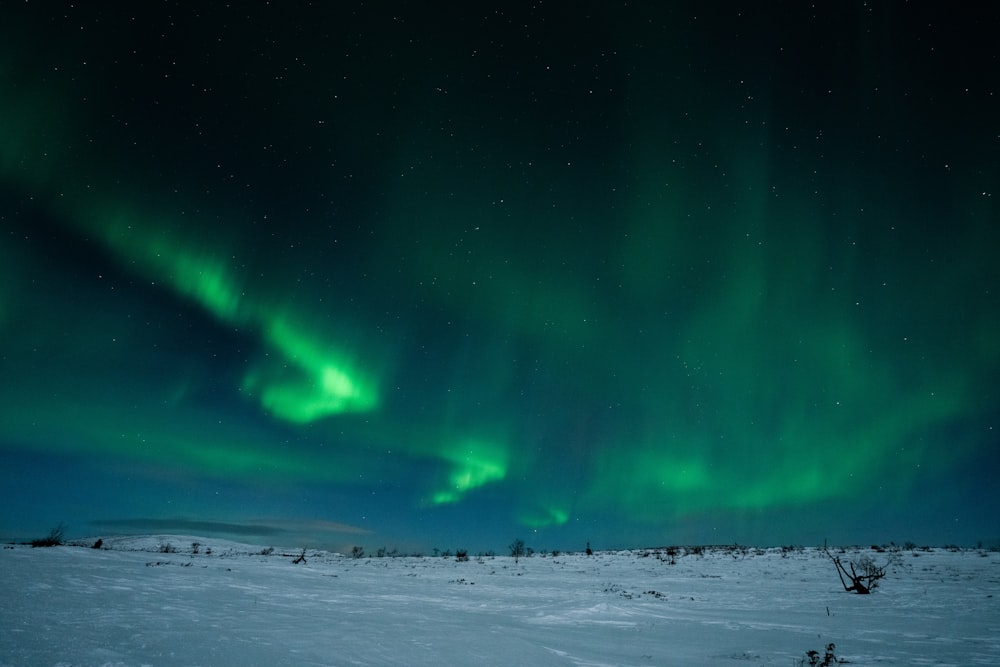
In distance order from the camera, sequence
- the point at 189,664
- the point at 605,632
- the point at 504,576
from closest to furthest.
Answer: the point at 189,664, the point at 605,632, the point at 504,576

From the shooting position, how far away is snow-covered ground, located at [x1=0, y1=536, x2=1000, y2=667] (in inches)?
252

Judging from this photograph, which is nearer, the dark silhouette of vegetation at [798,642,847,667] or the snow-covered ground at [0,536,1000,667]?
the snow-covered ground at [0,536,1000,667]

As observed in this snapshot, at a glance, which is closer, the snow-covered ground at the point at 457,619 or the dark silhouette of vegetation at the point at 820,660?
the snow-covered ground at the point at 457,619

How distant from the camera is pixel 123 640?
6148 mm

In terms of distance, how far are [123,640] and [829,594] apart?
18.5m

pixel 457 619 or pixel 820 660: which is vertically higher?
pixel 820 660

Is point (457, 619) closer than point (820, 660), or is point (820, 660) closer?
point (820, 660)

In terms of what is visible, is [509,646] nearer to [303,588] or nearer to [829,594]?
[303,588]

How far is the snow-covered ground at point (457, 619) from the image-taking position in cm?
639

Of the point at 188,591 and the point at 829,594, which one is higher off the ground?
the point at 829,594

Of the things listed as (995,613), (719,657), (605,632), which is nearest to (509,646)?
(605,632)

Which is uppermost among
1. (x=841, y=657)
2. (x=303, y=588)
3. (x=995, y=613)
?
(x=995, y=613)

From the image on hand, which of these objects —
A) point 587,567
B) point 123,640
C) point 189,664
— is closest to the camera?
point 189,664

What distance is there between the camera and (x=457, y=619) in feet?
32.6
